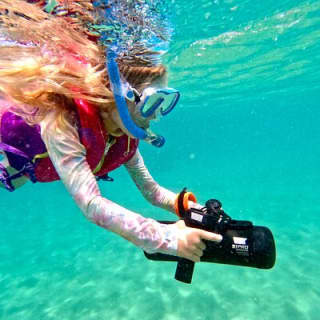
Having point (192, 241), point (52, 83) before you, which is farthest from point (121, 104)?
point (192, 241)

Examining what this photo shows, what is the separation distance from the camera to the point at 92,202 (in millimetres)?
2117

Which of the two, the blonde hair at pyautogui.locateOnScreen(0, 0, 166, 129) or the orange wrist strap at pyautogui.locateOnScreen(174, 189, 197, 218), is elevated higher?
the blonde hair at pyautogui.locateOnScreen(0, 0, 166, 129)

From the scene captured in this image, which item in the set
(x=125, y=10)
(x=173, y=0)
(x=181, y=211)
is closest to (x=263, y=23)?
(x=173, y=0)

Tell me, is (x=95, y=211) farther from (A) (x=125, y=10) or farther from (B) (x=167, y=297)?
(B) (x=167, y=297)

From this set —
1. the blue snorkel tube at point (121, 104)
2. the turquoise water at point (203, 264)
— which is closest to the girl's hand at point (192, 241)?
the blue snorkel tube at point (121, 104)

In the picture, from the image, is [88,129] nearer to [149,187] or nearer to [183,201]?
[183,201]

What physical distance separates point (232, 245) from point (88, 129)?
5.17ft

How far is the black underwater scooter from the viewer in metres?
2.33

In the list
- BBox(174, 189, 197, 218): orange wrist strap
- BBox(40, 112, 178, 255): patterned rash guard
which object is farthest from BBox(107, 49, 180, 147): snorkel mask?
BBox(174, 189, 197, 218): orange wrist strap

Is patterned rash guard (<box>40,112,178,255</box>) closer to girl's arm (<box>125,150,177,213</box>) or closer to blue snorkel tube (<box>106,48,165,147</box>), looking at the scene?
blue snorkel tube (<box>106,48,165,147</box>)

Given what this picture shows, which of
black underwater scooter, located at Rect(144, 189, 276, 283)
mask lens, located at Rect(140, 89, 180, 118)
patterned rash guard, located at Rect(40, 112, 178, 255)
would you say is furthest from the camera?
mask lens, located at Rect(140, 89, 180, 118)

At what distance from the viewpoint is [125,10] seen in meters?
4.92

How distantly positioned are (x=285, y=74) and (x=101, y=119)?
28.5m

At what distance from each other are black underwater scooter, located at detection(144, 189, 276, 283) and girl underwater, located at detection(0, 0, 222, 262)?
239mm
